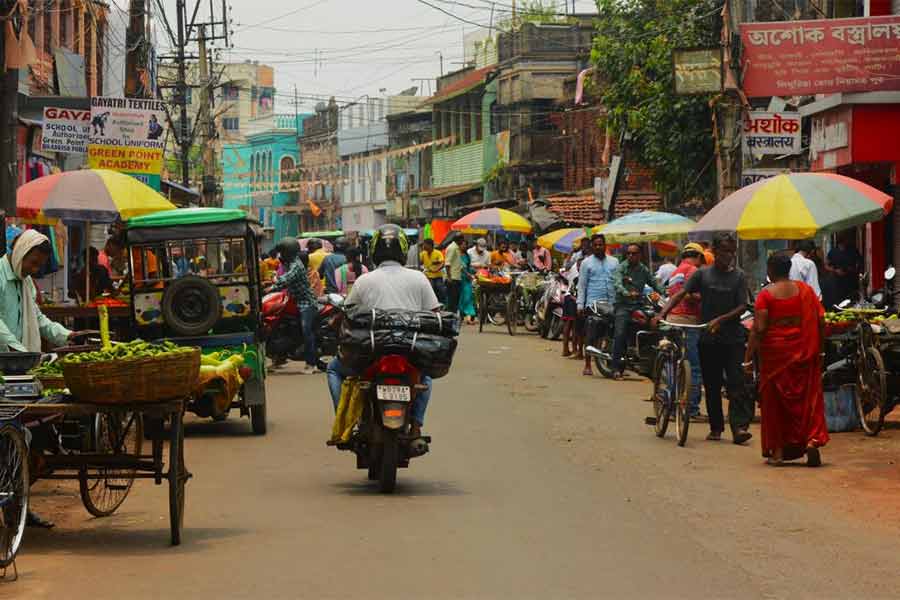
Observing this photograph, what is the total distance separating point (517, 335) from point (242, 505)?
71.0 ft

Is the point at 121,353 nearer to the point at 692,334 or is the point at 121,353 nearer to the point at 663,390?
the point at 663,390

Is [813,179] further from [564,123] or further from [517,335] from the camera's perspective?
[564,123]

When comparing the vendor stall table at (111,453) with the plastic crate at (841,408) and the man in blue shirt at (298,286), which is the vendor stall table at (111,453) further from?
the man in blue shirt at (298,286)

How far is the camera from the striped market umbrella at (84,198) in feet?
61.7

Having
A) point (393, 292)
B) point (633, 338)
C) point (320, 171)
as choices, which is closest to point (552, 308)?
point (633, 338)

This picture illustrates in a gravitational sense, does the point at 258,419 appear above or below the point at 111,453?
below

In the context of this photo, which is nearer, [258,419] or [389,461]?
[389,461]

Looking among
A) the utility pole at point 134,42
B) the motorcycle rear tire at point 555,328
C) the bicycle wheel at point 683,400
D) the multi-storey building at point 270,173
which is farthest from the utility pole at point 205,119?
the multi-storey building at point 270,173

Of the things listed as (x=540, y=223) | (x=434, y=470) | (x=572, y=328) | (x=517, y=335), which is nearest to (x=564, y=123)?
(x=540, y=223)

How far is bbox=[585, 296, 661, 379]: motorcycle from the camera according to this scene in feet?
71.1

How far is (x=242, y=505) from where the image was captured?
10.6m

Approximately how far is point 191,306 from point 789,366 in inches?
216

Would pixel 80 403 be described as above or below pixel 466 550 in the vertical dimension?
above

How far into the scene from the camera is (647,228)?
2633 cm
